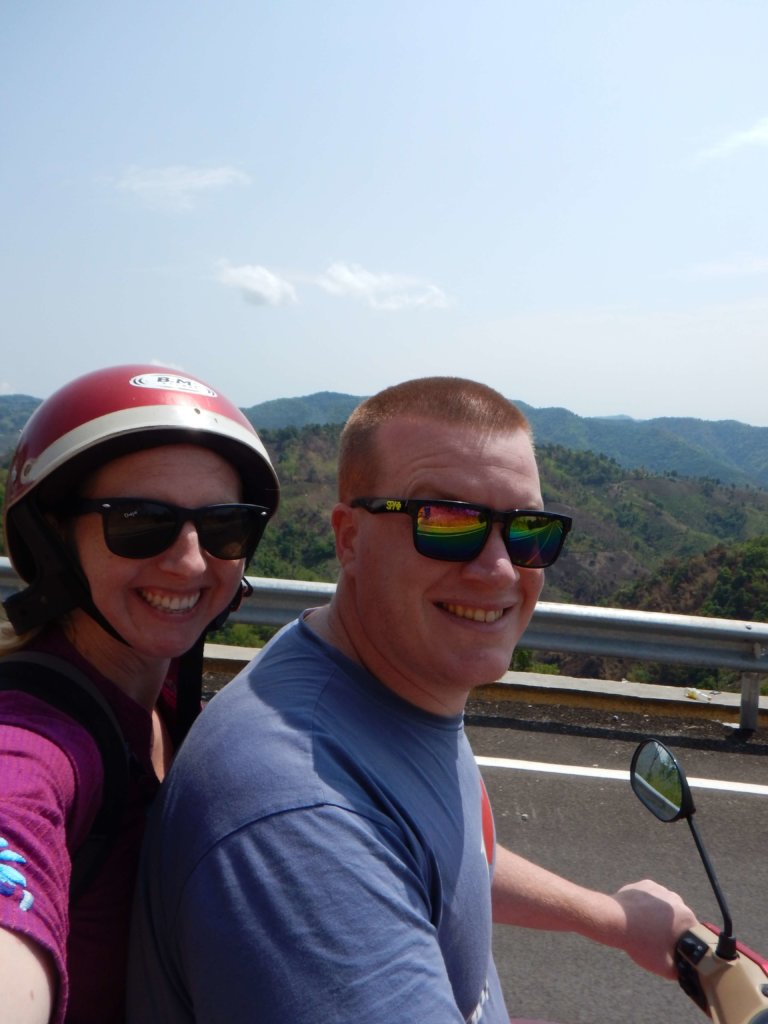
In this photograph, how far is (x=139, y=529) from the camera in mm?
1731

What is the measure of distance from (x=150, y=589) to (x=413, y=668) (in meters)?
0.55

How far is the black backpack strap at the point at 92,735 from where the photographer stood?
4.71ft

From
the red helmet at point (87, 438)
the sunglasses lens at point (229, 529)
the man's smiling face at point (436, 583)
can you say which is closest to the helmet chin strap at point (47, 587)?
the red helmet at point (87, 438)

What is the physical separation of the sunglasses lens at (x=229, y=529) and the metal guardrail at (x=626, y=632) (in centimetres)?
460

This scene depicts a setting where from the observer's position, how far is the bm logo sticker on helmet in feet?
6.23

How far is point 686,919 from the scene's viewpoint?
1991mm

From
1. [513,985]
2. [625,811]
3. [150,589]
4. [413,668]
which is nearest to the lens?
[413,668]

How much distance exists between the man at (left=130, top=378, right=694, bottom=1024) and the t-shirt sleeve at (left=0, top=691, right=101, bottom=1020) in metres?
0.14

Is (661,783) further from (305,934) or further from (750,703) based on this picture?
(750,703)

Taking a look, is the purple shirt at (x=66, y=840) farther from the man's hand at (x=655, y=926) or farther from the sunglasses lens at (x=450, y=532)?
the man's hand at (x=655, y=926)

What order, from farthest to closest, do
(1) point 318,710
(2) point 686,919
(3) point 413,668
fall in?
1. (2) point 686,919
2. (3) point 413,668
3. (1) point 318,710

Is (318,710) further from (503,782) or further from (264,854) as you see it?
(503,782)

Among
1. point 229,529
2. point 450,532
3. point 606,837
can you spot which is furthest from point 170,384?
point 606,837

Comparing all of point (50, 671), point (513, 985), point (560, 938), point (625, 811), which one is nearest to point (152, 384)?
point (50, 671)
